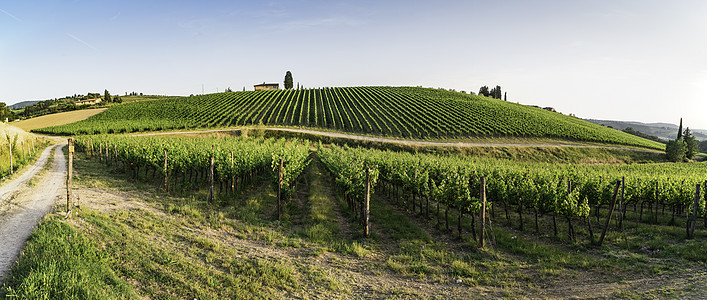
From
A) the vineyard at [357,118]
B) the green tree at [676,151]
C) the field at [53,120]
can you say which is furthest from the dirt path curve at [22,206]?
the green tree at [676,151]

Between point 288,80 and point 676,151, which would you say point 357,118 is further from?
point 288,80

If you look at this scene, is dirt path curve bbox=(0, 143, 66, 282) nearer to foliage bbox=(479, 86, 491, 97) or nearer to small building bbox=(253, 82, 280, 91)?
small building bbox=(253, 82, 280, 91)

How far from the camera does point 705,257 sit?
10.3 m

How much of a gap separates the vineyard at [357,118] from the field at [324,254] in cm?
3681

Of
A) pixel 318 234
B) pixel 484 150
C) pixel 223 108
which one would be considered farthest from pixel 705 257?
pixel 223 108

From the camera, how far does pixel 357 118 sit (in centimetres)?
6106

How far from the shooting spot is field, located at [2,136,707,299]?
24.8ft

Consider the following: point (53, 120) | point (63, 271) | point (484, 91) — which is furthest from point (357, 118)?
point (484, 91)

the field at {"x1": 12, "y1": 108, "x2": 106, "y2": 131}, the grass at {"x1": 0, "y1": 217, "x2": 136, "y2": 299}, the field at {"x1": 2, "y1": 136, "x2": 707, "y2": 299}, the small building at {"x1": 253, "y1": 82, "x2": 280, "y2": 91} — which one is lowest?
the field at {"x1": 2, "y1": 136, "x2": 707, "y2": 299}

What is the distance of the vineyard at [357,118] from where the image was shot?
175 ft

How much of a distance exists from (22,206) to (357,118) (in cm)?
5131

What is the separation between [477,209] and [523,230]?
12.6 feet

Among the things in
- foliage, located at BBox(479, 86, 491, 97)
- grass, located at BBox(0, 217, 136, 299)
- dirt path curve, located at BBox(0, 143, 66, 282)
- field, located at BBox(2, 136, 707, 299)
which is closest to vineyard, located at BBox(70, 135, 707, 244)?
field, located at BBox(2, 136, 707, 299)

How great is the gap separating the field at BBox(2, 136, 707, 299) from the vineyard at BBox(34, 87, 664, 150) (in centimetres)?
3681
